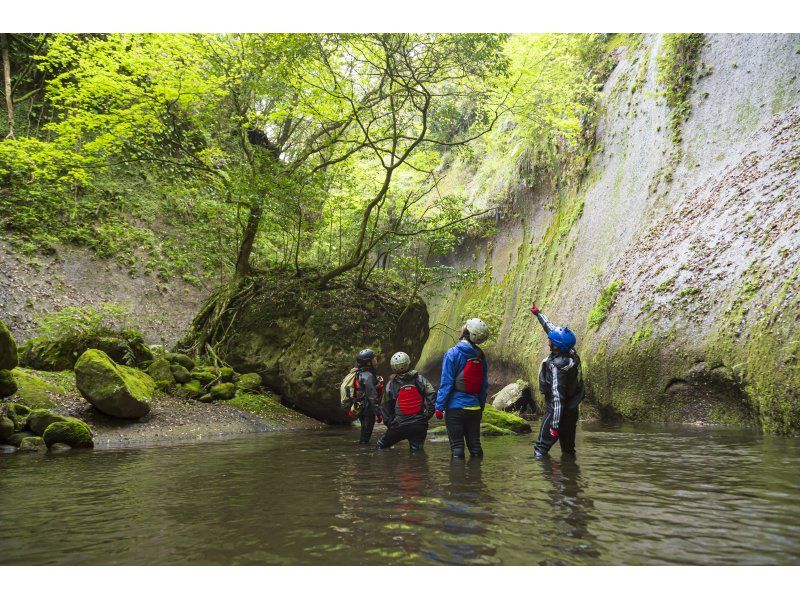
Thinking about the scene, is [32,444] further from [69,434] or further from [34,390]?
[34,390]

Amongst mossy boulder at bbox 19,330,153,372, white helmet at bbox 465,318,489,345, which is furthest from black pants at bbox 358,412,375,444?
mossy boulder at bbox 19,330,153,372

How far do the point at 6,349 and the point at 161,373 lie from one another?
12.9ft

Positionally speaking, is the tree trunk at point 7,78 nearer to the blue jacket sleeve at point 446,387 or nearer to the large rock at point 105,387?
the large rock at point 105,387

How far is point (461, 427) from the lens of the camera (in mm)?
7273

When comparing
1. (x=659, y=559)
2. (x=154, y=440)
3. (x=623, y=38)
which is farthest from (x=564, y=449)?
(x=623, y=38)

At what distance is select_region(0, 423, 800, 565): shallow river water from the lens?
3234 millimetres

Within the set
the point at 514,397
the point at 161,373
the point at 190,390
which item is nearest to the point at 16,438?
the point at 161,373

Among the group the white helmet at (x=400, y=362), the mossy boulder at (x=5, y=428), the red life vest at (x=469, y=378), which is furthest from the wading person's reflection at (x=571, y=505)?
the mossy boulder at (x=5, y=428)

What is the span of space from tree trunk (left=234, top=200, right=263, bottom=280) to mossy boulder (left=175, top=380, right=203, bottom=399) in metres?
4.10

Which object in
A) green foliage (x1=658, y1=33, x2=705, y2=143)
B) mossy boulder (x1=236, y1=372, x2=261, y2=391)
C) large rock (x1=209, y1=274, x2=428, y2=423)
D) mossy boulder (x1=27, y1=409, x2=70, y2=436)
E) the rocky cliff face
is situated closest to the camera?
mossy boulder (x1=27, y1=409, x2=70, y2=436)

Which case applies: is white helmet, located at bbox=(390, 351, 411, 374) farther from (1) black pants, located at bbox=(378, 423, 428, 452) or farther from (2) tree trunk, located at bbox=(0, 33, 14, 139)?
(2) tree trunk, located at bbox=(0, 33, 14, 139)

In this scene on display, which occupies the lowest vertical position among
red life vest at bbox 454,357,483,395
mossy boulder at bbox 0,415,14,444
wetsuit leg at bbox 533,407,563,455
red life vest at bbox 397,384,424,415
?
mossy boulder at bbox 0,415,14,444
